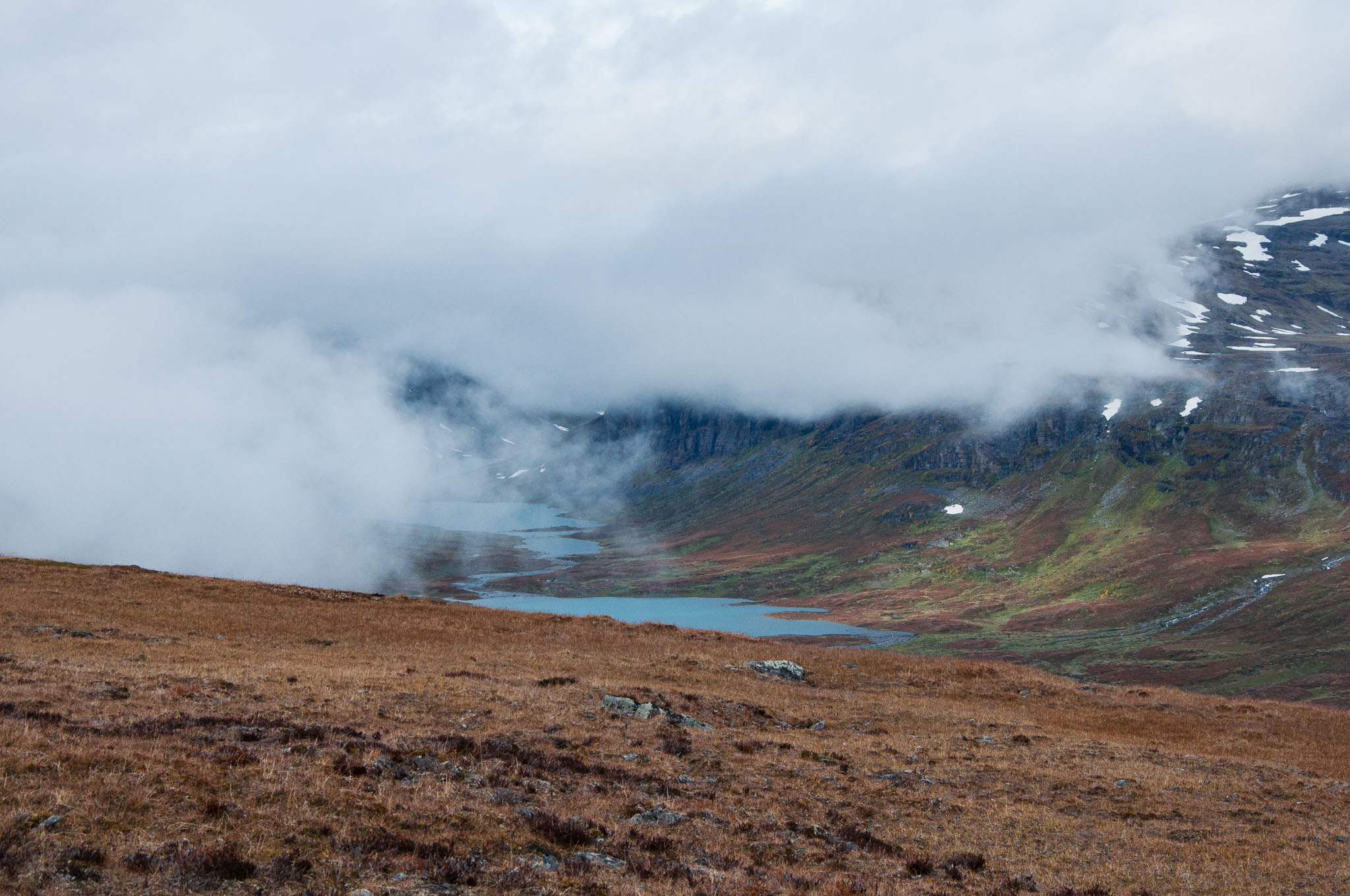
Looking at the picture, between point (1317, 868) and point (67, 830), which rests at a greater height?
point (67, 830)

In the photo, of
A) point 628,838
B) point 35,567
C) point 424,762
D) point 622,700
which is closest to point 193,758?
point 424,762

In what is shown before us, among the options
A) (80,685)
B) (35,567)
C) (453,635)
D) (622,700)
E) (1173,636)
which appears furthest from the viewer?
(1173,636)

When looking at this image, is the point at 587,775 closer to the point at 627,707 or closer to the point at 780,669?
the point at 627,707

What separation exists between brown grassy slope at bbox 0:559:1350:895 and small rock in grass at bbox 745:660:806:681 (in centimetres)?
94

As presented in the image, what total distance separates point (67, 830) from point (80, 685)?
13721 mm

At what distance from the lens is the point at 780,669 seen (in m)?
42.9

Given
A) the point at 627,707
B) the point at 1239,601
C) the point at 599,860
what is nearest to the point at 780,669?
the point at 627,707

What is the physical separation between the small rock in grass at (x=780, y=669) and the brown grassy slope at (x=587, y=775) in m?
0.94

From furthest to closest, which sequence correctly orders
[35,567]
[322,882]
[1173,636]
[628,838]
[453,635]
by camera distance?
1. [1173,636]
2. [35,567]
3. [453,635]
4. [628,838]
5. [322,882]

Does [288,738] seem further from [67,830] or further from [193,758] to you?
[67,830]

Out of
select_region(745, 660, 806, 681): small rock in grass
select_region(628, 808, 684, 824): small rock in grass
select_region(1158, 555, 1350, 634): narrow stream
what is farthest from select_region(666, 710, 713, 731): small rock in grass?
select_region(1158, 555, 1350, 634): narrow stream

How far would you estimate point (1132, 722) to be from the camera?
37.7m

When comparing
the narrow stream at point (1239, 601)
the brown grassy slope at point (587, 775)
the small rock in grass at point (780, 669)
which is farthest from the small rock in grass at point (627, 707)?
the narrow stream at point (1239, 601)

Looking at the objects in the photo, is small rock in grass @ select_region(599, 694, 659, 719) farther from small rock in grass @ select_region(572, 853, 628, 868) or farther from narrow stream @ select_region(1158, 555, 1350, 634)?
narrow stream @ select_region(1158, 555, 1350, 634)
